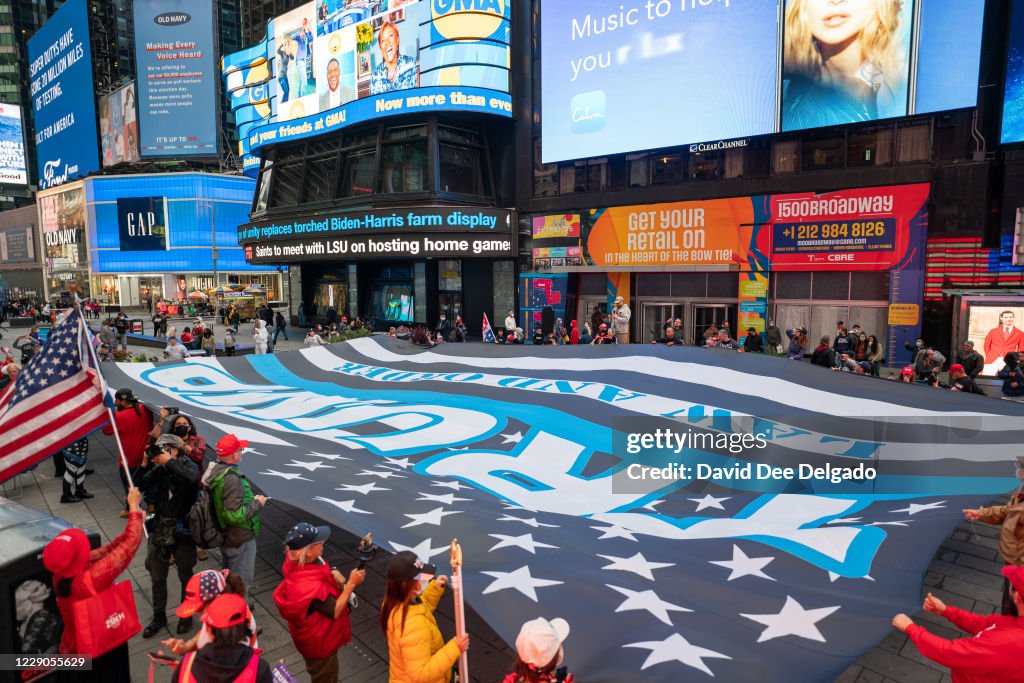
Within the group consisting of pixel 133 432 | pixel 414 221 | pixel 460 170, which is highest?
pixel 460 170

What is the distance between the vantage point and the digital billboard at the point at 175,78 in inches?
2318

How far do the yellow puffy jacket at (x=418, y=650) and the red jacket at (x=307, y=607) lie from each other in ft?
2.35

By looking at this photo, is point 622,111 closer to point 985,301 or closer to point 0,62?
point 985,301

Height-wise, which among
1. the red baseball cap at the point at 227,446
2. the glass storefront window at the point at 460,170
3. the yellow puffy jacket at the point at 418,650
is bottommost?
the yellow puffy jacket at the point at 418,650

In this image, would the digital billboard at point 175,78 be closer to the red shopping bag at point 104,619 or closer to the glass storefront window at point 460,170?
the glass storefront window at point 460,170

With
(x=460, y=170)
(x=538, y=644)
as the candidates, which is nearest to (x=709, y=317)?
(x=460, y=170)

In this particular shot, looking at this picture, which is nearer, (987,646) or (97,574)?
(987,646)

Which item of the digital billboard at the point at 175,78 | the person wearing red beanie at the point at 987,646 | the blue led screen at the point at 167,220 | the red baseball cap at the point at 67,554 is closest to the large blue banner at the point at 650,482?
the person wearing red beanie at the point at 987,646

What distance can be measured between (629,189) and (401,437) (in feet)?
70.3

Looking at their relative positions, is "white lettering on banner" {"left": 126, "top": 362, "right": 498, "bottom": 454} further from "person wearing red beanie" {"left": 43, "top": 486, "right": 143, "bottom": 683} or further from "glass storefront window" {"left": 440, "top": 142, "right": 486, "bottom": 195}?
"glass storefront window" {"left": 440, "top": 142, "right": 486, "bottom": 195}

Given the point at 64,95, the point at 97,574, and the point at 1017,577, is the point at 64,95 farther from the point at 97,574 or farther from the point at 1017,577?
the point at 1017,577

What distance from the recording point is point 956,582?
642 cm

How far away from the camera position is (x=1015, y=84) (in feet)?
59.9

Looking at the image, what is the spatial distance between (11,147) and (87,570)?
330 feet
